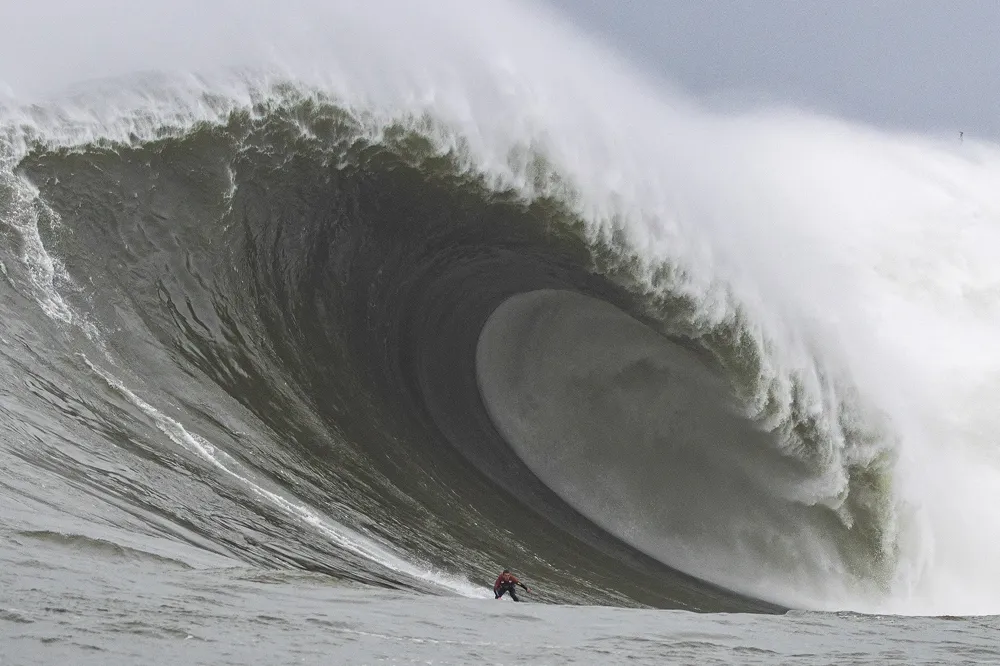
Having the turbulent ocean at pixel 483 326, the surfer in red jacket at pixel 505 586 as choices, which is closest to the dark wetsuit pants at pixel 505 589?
the surfer in red jacket at pixel 505 586

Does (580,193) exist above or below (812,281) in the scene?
below

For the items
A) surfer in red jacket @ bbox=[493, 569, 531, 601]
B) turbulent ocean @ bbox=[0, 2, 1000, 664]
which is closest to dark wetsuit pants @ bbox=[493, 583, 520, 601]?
surfer in red jacket @ bbox=[493, 569, 531, 601]

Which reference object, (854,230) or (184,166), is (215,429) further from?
(854,230)

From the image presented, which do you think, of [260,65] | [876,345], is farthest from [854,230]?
[260,65]

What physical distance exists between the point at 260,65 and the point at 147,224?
2.36m

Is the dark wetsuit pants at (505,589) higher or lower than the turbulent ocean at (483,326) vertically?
lower

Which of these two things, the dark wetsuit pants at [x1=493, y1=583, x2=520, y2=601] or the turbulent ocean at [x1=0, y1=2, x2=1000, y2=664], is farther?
the turbulent ocean at [x1=0, y1=2, x2=1000, y2=664]

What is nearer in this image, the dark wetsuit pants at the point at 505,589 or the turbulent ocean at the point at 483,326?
the dark wetsuit pants at the point at 505,589

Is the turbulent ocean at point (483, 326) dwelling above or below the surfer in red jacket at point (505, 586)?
above

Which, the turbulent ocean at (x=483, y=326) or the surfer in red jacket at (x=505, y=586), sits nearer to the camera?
the surfer in red jacket at (x=505, y=586)

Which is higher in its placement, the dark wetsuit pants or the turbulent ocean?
the turbulent ocean

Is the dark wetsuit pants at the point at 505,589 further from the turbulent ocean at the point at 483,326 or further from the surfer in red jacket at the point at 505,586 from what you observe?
the turbulent ocean at the point at 483,326

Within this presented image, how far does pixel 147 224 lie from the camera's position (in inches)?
395

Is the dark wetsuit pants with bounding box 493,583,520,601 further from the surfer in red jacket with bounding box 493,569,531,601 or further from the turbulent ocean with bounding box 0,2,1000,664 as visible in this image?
the turbulent ocean with bounding box 0,2,1000,664
